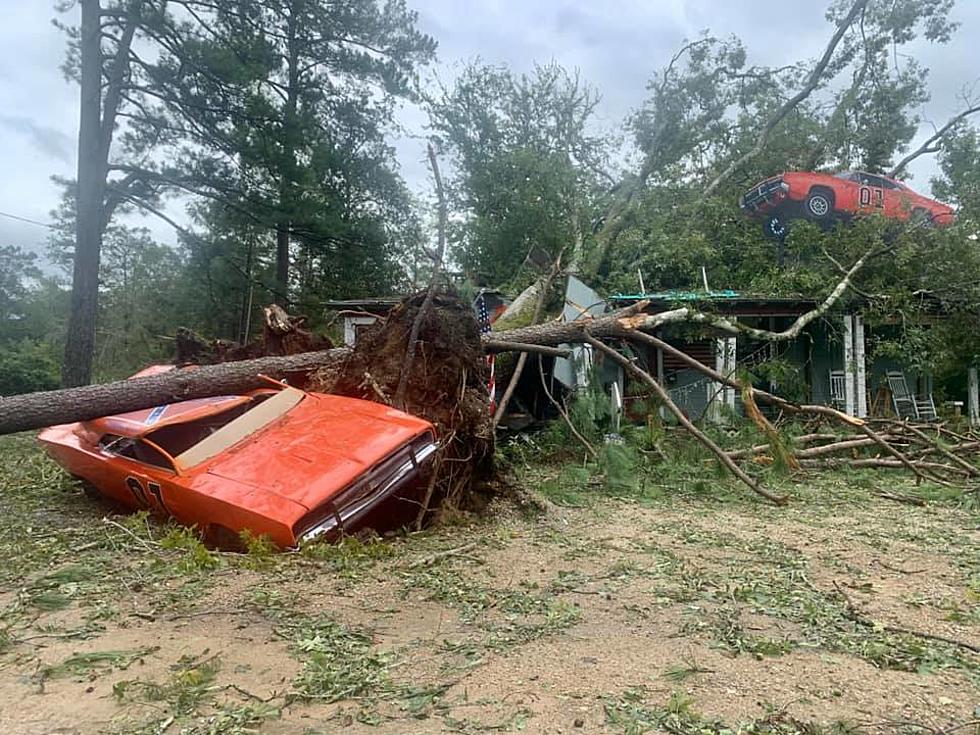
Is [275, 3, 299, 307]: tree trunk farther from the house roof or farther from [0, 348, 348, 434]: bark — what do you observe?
[0, 348, 348, 434]: bark

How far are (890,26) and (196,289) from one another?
19.5m

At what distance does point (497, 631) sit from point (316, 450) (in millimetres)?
2135

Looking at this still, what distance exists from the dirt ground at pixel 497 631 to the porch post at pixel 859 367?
768cm

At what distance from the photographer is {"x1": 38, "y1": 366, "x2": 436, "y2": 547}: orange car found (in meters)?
4.29

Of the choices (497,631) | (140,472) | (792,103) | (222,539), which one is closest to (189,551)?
(222,539)

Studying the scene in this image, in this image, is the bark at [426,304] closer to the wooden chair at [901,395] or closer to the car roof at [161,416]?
the car roof at [161,416]

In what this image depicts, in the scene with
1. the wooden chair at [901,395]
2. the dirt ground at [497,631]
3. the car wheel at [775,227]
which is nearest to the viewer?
the dirt ground at [497,631]

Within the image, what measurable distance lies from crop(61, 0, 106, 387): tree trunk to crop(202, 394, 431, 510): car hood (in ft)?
28.8

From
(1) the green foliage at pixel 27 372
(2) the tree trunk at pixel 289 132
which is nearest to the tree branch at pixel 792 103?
(2) the tree trunk at pixel 289 132

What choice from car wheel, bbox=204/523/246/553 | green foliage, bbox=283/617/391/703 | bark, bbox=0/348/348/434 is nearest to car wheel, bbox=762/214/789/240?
bark, bbox=0/348/348/434

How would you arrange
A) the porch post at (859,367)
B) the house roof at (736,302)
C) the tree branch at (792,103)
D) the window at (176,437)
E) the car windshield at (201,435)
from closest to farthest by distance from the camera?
1. the car windshield at (201,435)
2. the window at (176,437)
3. the house roof at (736,302)
4. the porch post at (859,367)
5. the tree branch at (792,103)

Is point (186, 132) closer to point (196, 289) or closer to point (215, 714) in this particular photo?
point (196, 289)

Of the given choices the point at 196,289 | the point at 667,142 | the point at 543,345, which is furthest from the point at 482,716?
the point at 196,289

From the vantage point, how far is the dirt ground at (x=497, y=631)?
229 centimetres
